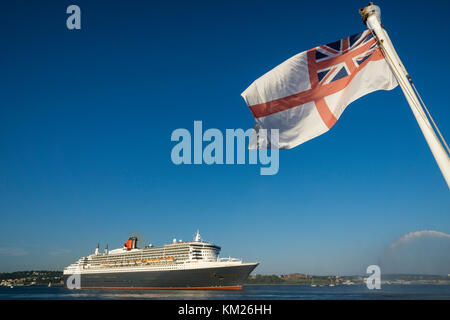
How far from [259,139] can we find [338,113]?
60.8 inches

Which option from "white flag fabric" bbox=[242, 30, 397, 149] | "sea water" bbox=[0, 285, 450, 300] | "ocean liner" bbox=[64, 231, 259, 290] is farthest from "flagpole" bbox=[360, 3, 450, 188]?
"ocean liner" bbox=[64, 231, 259, 290]

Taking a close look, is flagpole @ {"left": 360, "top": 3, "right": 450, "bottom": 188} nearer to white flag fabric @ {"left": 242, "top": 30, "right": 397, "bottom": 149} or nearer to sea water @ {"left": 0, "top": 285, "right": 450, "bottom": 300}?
white flag fabric @ {"left": 242, "top": 30, "right": 397, "bottom": 149}

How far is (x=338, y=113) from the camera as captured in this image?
5703 millimetres

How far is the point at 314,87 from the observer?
18.8 feet

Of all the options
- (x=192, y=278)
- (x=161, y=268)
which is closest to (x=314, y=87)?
(x=192, y=278)

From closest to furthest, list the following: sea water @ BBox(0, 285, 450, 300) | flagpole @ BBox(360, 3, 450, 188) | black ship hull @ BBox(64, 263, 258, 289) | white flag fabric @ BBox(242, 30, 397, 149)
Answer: flagpole @ BBox(360, 3, 450, 188) → white flag fabric @ BBox(242, 30, 397, 149) → sea water @ BBox(0, 285, 450, 300) → black ship hull @ BBox(64, 263, 258, 289)

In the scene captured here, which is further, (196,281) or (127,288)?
(127,288)

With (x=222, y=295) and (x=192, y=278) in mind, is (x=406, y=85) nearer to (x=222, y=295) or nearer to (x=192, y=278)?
(x=222, y=295)

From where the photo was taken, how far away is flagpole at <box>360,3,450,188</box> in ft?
11.4

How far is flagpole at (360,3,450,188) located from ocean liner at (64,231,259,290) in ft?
158

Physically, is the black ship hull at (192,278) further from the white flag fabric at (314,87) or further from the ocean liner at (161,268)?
the white flag fabric at (314,87)
